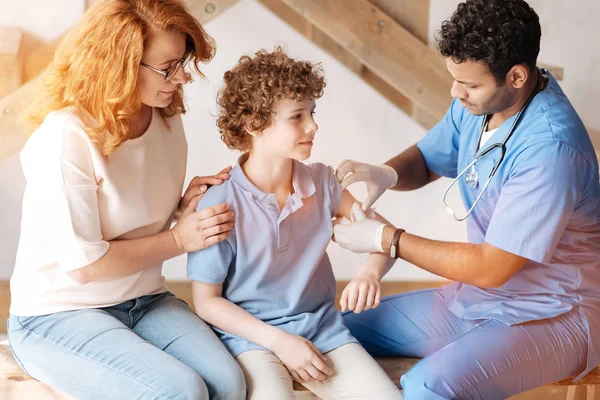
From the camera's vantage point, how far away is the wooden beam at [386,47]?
273 cm

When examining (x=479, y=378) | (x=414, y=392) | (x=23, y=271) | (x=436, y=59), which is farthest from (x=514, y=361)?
(x=436, y=59)

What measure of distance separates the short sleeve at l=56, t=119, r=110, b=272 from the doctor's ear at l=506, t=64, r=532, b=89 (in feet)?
2.99

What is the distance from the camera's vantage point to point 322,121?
289cm

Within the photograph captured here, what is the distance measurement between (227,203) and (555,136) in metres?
0.71

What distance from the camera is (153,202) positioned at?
168cm

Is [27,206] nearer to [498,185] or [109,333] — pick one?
[109,333]

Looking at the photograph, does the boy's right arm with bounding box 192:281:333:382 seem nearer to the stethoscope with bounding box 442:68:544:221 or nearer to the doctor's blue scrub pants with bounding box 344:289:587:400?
the doctor's blue scrub pants with bounding box 344:289:587:400

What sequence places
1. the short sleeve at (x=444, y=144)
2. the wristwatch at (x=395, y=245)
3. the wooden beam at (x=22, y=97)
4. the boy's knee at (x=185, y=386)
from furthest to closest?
the wooden beam at (x=22, y=97)
the short sleeve at (x=444, y=144)
the wristwatch at (x=395, y=245)
the boy's knee at (x=185, y=386)

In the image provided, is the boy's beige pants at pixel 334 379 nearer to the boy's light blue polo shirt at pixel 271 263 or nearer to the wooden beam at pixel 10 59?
the boy's light blue polo shirt at pixel 271 263

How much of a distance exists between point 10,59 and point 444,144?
1.65 meters

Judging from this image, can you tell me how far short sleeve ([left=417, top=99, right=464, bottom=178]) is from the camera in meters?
1.94

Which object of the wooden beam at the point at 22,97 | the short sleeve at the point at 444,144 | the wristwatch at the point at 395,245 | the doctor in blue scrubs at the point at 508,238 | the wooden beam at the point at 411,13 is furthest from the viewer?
the wooden beam at the point at 411,13

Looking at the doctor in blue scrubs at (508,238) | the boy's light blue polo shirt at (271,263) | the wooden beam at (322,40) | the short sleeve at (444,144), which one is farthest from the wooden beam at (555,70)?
the boy's light blue polo shirt at (271,263)

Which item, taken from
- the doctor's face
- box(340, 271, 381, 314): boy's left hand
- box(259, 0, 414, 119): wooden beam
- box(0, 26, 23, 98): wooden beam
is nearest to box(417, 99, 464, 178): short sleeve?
the doctor's face
